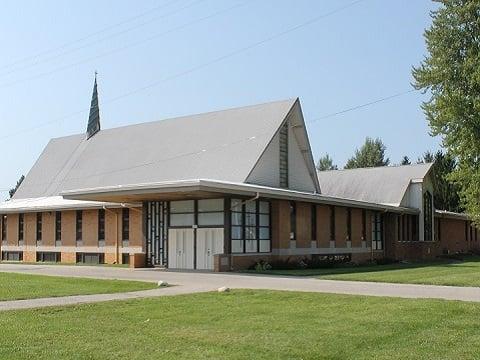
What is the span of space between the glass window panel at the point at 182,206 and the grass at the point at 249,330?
58.8ft

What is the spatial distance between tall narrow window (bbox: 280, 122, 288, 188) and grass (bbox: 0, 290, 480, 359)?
23.5 meters

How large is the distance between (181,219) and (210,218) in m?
2.12

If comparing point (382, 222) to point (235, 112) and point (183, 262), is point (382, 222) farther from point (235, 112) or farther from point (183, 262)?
point (183, 262)

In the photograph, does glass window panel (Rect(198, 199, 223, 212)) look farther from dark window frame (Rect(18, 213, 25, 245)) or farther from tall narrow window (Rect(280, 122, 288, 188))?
dark window frame (Rect(18, 213, 25, 245))

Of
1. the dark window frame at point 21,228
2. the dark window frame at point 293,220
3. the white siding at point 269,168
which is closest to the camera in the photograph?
the dark window frame at point 293,220

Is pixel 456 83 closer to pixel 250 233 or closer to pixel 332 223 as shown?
pixel 332 223

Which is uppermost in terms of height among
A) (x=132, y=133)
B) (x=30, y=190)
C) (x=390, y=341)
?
(x=132, y=133)

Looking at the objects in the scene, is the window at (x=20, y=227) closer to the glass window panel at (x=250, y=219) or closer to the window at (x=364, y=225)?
the glass window panel at (x=250, y=219)

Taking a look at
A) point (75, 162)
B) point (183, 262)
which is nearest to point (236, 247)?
point (183, 262)

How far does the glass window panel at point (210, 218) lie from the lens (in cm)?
3288

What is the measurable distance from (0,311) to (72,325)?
2685 mm

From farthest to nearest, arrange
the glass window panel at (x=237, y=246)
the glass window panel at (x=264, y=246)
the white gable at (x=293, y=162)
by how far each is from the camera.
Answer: the white gable at (x=293, y=162) < the glass window panel at (x=264, y=246) < the glass window panel at (x=237, y=246)

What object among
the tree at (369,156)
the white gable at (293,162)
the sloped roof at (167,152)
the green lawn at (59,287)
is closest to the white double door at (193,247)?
the sloped roof at (167,152)

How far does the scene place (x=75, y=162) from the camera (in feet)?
166
